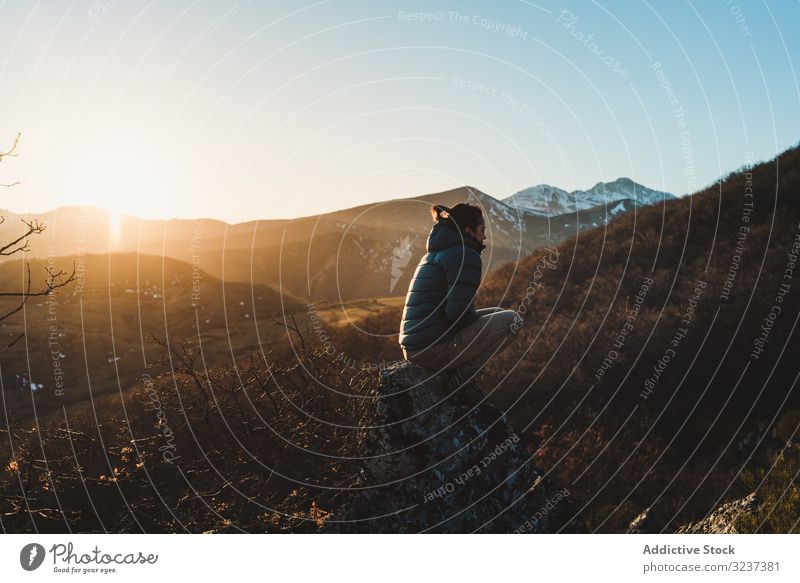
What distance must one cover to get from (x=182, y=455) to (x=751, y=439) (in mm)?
14863

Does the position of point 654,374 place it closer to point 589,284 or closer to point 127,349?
point 589,284

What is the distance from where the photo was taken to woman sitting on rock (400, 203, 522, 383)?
257 inches

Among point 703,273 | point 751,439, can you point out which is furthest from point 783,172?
point 751,439
